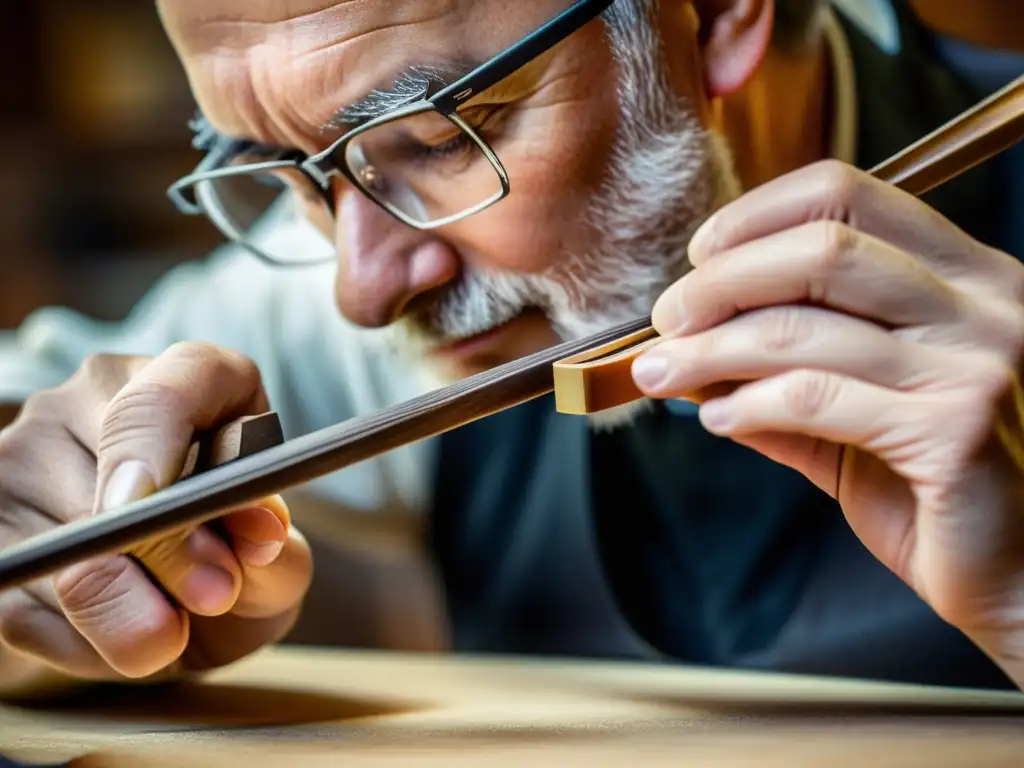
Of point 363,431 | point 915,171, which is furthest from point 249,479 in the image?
point 915,171

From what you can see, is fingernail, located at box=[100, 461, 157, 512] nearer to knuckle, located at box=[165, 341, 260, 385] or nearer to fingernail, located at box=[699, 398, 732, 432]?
knuckle, located at box=[165, 341, 260, 385]

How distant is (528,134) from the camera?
687mm

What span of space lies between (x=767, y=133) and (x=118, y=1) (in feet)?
2.01

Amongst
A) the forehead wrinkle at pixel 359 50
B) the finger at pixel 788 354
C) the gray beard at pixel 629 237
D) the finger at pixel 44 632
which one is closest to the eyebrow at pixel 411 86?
the forehead wrinkle at pixel 359 50

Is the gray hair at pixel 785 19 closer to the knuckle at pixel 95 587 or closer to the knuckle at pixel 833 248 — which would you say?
the knuckle at pixel 833 248

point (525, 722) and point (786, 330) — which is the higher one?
point (786, 330)

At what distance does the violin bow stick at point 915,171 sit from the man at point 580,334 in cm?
2

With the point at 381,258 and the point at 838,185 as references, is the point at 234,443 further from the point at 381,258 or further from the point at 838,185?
the point at 838,185

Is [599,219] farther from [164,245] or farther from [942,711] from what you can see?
[164,245]

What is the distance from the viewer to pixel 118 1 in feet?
3.21

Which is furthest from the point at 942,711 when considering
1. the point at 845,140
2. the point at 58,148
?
the point at 58,148

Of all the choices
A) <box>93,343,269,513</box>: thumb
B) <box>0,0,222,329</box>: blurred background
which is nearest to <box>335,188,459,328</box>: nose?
<box>93,343,269,513</box>: thumb

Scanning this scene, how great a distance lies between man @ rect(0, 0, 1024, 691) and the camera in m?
0.51

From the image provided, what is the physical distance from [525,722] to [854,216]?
1.08 ft
